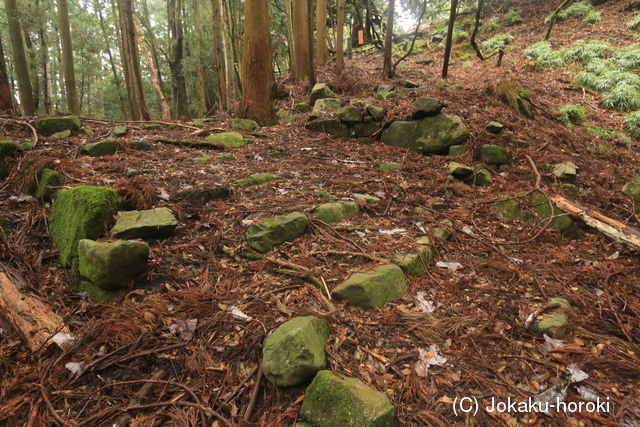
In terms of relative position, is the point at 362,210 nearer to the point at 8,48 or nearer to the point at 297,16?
the point at 297,16

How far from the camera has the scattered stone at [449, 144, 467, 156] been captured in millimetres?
6145

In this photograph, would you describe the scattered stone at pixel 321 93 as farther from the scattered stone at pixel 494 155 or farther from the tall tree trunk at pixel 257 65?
the scattered stone at pixel 494 155

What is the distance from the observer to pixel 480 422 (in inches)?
76.2

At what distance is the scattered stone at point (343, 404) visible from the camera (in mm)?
1778

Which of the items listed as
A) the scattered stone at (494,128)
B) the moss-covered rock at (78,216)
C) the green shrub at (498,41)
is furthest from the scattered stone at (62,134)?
the green shrub at (498,41)

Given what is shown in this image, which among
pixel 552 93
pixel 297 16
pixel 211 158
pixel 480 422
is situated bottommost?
pixel 480 422

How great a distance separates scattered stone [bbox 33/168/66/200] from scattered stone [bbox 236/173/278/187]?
210 cm

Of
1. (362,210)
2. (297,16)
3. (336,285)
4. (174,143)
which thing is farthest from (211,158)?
(297,16)

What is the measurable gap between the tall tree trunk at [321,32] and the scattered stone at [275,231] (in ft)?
40.3

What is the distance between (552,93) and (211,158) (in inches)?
399

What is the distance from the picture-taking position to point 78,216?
10.8 ft

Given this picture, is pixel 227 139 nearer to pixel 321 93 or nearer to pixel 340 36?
pixel 321 93

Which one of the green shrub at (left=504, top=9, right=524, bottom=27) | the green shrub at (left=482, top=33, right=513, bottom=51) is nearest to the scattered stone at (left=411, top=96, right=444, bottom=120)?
the green shrub at (left=482, top=33, right=513, bottom=51)

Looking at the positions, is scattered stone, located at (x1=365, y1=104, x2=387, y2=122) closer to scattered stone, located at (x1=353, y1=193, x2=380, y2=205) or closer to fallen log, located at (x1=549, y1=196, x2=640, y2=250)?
scattered stone, located at (x1=353, y1=193, x2=380, y2=205)
